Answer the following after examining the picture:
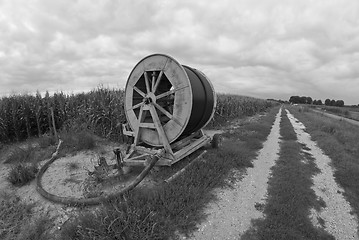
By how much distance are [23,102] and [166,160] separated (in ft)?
29.1

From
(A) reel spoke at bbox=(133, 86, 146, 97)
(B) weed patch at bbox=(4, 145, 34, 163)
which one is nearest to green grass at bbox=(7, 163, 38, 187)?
(B) weed patch at bbox=(4, 145, 34, 163)

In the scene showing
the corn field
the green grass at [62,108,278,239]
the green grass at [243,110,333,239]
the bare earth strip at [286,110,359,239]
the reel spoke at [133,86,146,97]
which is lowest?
the bare earth strip at [286,110,359,239]

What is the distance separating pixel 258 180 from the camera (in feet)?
16.1

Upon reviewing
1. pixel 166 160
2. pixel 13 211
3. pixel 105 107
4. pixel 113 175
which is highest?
pixel 105 107

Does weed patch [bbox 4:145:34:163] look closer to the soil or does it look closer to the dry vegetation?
the dry vegetation

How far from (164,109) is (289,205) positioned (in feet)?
12.4

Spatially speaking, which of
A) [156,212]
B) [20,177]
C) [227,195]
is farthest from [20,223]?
[227,195]

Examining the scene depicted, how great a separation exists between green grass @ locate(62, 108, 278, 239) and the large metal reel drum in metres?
1.35

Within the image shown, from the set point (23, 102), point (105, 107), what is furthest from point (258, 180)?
point (23, 102)

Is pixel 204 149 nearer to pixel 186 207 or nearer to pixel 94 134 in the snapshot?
pixel 186 207

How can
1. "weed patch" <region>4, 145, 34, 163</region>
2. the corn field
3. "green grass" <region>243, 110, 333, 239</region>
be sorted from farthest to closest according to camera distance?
the corn field → "weed patch" <region>4, 145, 34, 163</region> → "green grass" <region>243, 110, 333, 239</region>

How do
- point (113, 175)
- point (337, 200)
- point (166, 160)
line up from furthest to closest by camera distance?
point (113, 175), point (166, 160), point (337, 200)

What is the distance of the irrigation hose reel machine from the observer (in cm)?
454

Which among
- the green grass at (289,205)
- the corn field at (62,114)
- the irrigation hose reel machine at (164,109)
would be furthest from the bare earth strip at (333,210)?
the corn field at (62,114)
